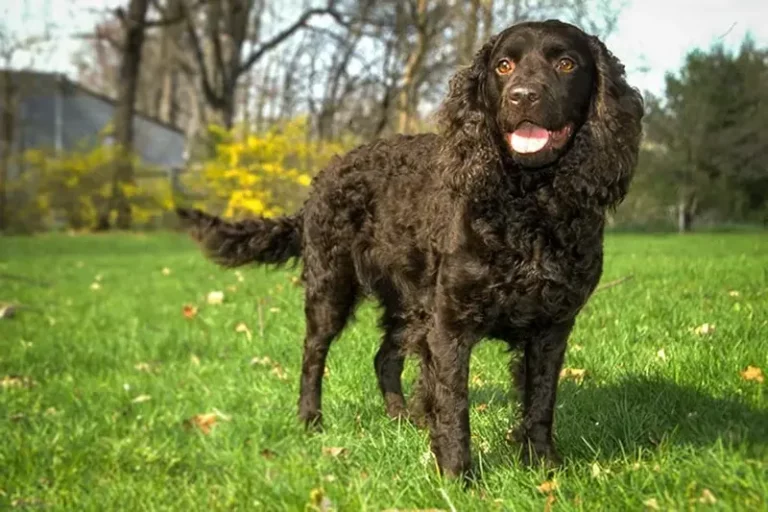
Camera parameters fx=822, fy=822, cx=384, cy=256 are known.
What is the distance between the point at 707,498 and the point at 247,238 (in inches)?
129

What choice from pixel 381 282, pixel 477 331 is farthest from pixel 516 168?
pixel 381 282

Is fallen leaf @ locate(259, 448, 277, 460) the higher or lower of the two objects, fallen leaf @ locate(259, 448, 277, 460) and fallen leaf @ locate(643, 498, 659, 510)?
the lower

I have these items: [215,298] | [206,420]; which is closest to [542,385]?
[206,420]

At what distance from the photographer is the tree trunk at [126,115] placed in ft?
81.7

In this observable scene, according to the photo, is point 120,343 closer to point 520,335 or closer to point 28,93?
point 520,335

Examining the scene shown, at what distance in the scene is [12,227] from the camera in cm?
2259

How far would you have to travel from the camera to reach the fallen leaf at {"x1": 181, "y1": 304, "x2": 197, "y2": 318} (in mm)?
8040

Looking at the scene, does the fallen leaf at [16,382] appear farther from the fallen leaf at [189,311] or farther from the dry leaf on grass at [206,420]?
the fallen leaf at [189,311]

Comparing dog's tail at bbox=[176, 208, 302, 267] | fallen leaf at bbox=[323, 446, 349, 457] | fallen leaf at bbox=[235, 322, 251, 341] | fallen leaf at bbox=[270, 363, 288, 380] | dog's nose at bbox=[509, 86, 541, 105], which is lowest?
fallen leaf at bbox=[235, 322, 251, 341]

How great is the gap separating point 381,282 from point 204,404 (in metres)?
1.41

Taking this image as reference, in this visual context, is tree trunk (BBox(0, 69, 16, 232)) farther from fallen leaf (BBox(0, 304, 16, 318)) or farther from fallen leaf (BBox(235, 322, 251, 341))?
fallen leaf (BBox(235, 322, 251, 341))

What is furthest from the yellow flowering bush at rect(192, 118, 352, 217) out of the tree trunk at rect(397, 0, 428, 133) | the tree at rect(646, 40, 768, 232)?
the tree at rect(646, 40, 768, 232)

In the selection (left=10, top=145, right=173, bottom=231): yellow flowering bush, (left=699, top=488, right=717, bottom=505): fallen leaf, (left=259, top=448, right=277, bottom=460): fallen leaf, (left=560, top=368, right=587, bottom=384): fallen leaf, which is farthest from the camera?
(left=10, top=145, right=173, bottom=231): yellow flowering bush

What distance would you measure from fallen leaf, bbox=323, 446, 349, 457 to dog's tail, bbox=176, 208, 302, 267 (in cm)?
165
